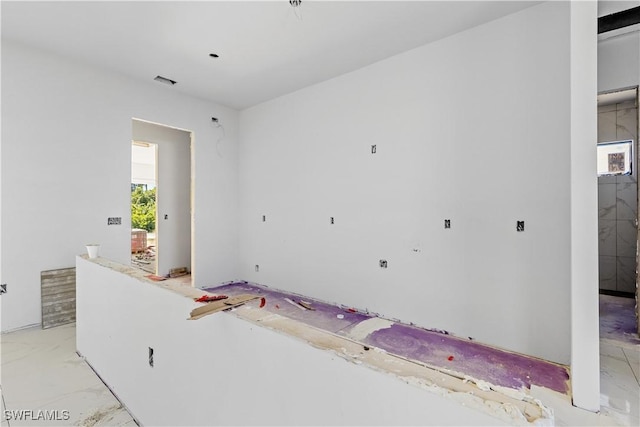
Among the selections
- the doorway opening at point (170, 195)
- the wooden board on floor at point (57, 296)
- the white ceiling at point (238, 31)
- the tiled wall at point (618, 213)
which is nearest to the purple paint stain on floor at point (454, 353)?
the wooden board on floor at point (57, 296)

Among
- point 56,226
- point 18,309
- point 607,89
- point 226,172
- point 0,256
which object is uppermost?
point 607,89

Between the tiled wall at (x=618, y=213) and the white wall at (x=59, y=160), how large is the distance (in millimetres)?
6399

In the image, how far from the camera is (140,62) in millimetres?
3457

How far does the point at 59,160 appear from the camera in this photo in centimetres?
331

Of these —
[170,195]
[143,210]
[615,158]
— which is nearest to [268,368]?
[170,195]

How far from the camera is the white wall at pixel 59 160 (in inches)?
119

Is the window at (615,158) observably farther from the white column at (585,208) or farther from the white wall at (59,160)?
the white wall at (59,160)

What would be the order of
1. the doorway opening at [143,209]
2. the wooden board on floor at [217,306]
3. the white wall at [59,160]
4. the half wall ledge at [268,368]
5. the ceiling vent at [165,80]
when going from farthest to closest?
the doorway opening at [143,209]
the ceiling vent at [165,80]
the white wall at [59,160]
the wooden board on floor at [217,306]
the half wall ledge at [268,368]

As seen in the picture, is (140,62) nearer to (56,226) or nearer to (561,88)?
(56,226)

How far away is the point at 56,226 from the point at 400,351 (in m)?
3.86

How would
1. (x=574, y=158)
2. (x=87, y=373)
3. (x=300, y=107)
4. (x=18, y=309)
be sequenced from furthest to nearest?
(x=300, y=107) → (x=18, y=309) → (x=87, y=373) → (x=574, y=158)

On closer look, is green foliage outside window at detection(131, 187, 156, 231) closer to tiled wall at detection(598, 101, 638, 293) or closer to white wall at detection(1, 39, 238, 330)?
white wall at detection(1, 39, 238, 330)

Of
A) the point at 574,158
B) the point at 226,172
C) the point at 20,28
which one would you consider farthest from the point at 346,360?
the point at 226,172

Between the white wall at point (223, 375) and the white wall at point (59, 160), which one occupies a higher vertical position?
the white wall at point (59, 160)
